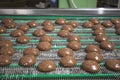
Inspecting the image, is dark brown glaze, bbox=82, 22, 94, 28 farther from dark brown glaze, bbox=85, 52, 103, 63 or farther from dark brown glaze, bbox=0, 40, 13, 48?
dark brown glaze, bbox=0, 40, 13, 48

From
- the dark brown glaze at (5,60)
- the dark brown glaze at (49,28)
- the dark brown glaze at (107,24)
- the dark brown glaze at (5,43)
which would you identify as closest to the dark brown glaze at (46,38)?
the dark brown glaze at (49,28)

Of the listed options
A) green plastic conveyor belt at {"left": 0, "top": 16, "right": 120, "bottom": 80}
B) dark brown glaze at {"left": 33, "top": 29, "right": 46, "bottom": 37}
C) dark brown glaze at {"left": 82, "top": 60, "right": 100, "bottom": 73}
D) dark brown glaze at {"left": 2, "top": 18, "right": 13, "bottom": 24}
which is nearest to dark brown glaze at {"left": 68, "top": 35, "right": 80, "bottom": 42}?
green plastic conveyor belt at {"left": 0, "top": 16, "right": 120, "bottom": 80}

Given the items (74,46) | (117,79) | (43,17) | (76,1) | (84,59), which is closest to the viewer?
(117,79)

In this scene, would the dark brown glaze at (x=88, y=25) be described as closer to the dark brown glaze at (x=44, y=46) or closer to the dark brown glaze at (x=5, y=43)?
the dark brown glaze at (x=44, y=46)

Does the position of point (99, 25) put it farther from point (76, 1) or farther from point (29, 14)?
point (76, 1)

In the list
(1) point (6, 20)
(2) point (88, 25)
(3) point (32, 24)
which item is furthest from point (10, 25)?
(2) point (88, 25)

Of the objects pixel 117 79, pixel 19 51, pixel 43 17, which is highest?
pixel 43 17

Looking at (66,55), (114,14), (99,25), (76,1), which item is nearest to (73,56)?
(66,55)
